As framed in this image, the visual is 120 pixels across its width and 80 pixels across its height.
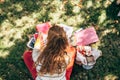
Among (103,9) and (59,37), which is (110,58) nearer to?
(103,9)

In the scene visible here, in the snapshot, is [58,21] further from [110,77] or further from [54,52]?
[54,52]

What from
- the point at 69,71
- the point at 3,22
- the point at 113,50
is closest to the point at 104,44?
the point at 113,50

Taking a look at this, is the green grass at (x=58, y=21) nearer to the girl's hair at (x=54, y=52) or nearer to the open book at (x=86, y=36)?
the open book at (x=86, y=36)

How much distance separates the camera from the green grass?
222 inches

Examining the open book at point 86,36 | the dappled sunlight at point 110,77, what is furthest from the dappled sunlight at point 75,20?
the dappled sunlight at point 110,77

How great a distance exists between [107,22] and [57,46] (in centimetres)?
227

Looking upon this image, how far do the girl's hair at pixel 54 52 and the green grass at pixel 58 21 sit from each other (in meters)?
1.08

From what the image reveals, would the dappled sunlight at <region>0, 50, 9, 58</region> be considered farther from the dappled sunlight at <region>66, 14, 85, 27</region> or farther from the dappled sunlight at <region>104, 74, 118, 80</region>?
the dappled sunlight at <region>104, 74, 118, 80</region>

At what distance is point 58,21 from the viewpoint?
623 centimetres

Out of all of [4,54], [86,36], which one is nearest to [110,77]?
[86,36]

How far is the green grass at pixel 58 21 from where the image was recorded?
5.65 m

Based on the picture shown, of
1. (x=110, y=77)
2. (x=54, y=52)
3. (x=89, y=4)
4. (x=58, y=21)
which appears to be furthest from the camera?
(x=89, y=4)

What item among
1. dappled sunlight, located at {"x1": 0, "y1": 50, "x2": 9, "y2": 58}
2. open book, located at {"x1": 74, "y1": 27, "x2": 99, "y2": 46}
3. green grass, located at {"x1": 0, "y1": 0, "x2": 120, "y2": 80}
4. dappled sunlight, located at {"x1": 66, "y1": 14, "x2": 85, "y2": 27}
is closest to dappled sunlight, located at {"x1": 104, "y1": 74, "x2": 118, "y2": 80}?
green grass, located at {"x1": 0, "y1": 0, "x2": 120, "y2": 80}

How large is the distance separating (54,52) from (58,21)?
6.13ft
